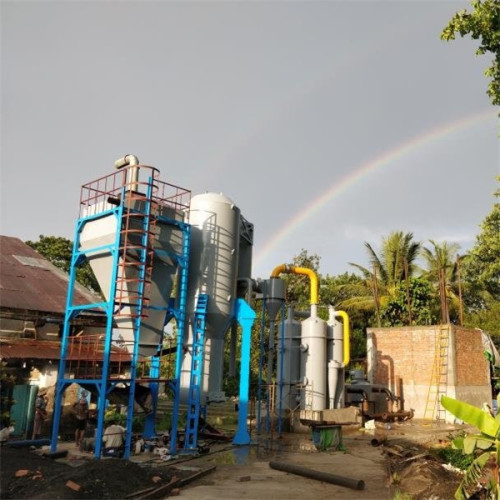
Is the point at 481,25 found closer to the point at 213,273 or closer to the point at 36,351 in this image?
the point at 213,273

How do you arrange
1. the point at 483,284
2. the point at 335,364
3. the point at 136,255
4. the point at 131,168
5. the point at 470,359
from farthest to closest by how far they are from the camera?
1. the point at 483,284
2. the point at 470,359
3. the point at 335,364
4. the point at 131,168
5. the point at 136,255

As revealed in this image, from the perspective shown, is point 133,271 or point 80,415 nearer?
point 133,271

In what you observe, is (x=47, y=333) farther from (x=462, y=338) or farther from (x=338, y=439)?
(x=462, y=338)

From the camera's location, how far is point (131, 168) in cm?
1623

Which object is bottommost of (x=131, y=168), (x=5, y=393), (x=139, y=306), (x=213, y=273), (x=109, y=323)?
(x=5, y=393)

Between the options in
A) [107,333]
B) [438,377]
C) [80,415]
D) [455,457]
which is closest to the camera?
[107,333]

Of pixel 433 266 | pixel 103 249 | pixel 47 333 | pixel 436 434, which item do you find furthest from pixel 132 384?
pixel 433 266

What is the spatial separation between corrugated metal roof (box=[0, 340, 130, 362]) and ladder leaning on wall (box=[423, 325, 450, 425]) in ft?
55.8

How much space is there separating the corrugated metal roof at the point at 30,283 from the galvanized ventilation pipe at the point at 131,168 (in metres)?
5.82

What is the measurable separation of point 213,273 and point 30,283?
24.7 feet

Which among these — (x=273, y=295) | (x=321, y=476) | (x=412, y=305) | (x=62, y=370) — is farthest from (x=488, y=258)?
(x=62, y=370)

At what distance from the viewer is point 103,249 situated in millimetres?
15430

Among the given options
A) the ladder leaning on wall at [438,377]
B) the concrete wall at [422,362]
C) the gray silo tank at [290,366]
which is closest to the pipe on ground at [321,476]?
the gray silo tank at [290,366]

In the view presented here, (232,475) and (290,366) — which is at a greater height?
(290,366)
